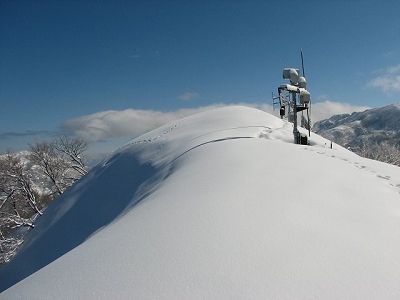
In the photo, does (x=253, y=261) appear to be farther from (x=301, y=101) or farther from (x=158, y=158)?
(x=301, y=101)

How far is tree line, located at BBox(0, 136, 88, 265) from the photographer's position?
2144 cm

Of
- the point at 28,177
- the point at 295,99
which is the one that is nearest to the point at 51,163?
the point at 28,177

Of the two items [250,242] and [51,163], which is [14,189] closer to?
[51,163]

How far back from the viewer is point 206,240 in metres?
3.62

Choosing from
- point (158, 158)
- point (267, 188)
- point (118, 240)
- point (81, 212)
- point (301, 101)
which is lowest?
point (81, 212)

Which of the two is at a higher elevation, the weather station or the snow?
the weather station

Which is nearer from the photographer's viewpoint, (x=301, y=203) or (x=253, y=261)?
(x=253, y=261)

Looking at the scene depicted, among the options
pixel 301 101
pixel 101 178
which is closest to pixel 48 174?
pixel 101 178

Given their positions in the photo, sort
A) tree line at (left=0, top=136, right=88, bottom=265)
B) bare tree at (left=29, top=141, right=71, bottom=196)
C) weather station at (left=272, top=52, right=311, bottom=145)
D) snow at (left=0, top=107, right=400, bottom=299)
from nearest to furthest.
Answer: snow at (left=0, top=107, right=400, bottom=299)
weather station at (left=272, top=52, right=311, bottom=145)
tree line at (left=0, top=136, right=88, bottom=265)
bare tree at (left=29, top=141, right=71, bottom=196)

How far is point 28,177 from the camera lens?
2480 centimetres

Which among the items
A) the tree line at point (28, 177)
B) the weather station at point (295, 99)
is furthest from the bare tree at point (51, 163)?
the weather station at point (295, 99)

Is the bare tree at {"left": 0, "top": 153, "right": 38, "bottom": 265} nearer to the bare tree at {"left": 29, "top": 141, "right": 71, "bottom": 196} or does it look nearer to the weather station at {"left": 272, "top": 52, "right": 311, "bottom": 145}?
the bare tree at {"left": 29, "top": 141, "right": 71, "bottom": 196}

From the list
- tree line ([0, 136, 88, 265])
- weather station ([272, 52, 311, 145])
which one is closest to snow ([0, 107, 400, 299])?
weather station ([272, 52, 311, 145])

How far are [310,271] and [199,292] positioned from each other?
1255 millimetres
